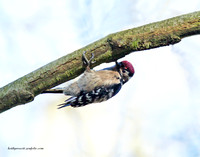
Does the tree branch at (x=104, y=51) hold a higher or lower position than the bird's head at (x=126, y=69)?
lower

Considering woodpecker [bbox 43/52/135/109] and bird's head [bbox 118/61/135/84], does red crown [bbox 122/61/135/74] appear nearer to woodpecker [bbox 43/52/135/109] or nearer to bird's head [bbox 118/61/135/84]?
bird's head [bbox 118/61/135/84]

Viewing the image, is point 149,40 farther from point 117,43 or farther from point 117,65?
point 117,65

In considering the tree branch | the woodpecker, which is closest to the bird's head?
the woodpecker

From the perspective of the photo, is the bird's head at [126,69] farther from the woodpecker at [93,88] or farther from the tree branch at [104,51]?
the tree branch at [104,51]

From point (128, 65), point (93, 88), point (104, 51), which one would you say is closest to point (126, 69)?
point (128, 65)

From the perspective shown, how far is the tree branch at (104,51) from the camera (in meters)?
2.87

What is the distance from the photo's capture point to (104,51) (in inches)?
116

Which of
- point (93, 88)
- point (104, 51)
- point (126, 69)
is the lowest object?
point (93, 88)

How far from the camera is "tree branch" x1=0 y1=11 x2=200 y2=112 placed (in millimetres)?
2871

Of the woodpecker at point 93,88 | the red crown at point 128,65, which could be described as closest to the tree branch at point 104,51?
the woodpecker at point 93,88

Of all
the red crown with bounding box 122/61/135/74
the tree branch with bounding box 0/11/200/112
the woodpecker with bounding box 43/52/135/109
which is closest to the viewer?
the tree branch with bounding box 0/11/200/112

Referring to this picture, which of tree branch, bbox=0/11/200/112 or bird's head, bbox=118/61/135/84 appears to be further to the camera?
bird's head, bbox=118/61/135/84

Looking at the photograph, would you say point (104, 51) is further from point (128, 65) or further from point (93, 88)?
point (128, 65)

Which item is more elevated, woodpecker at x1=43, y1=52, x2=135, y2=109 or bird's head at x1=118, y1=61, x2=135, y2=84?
bird's head at x1=118, y1=61, x2=135, y2=84
